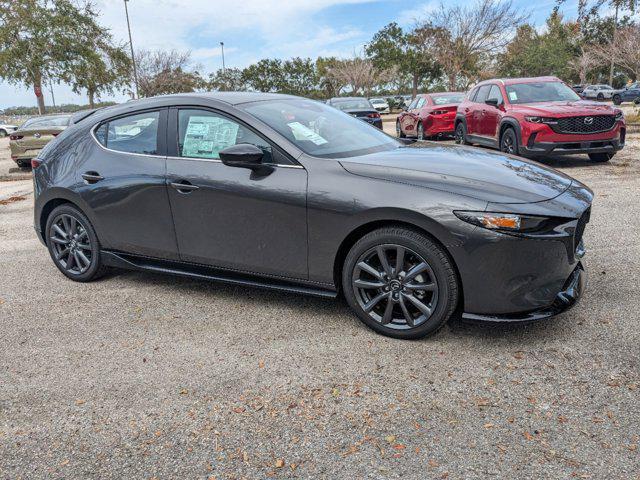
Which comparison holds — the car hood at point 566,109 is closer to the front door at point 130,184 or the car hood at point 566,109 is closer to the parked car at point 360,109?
the front door at point 130,184

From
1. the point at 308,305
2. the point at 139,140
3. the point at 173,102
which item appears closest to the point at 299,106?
the point at 173,102

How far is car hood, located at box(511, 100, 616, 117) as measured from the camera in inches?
372

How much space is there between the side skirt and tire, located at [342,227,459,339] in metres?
0.26

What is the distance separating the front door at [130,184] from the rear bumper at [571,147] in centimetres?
732

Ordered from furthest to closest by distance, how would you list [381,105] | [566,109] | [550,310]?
[381,105] < [566,109] < [550,310]

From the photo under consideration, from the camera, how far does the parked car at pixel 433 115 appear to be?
15.1 metres

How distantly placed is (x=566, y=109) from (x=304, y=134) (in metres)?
7.29

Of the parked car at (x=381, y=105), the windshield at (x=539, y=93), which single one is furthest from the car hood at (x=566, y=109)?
the parked car at (x=381, y=105)

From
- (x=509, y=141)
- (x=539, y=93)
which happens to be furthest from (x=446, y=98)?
(x=509, y=141)

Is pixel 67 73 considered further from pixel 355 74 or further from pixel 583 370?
pixel 355 74

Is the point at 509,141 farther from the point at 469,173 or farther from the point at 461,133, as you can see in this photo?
the point at 469,173

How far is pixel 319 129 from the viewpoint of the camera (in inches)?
163

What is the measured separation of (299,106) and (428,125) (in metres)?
11.4

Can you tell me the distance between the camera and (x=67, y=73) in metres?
28.4
